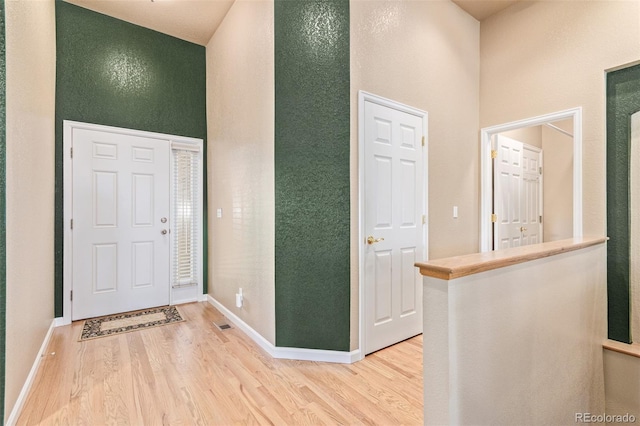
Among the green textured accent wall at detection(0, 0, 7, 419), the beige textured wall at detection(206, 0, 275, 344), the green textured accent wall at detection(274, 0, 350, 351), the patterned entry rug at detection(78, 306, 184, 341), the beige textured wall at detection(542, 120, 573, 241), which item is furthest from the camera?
the beige textured wall at detection(542, 120, 573, 241)

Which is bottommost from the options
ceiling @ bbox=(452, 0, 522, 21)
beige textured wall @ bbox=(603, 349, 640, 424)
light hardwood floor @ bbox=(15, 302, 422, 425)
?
beige textured wall @ bbox=(603, 349, 640, 424)

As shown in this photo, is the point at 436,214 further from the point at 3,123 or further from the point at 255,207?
the point at 3,123

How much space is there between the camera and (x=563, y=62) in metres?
2.83

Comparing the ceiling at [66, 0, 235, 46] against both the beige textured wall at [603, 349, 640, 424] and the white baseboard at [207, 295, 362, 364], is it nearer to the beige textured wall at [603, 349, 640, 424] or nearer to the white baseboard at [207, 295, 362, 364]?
the white baseboard at [207, 295, 362, 364]

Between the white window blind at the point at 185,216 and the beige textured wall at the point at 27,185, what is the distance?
47.5 inches

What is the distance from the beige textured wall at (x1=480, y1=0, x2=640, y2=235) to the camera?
2.55 metres

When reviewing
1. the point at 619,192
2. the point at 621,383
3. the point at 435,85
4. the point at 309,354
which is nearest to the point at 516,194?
the point at 619,192

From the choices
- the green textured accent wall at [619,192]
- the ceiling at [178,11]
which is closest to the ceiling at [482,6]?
the ceiling at [178,11]

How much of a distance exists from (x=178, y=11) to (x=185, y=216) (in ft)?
7.61

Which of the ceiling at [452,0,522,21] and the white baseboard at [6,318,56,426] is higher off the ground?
the ceiling at [452,0,522,21]

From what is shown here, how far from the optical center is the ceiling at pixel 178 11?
3.13 meters

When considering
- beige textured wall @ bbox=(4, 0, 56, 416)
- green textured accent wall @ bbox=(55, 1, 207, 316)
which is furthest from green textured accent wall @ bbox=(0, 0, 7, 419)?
green textured accent wall @ bbox=(55, 1, 207, 316)

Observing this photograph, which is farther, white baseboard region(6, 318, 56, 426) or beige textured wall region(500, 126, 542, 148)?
beige textured wall region(500, 126, 542, 148)

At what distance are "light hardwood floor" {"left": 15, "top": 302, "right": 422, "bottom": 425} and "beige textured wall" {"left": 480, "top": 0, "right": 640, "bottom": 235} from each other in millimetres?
2295
